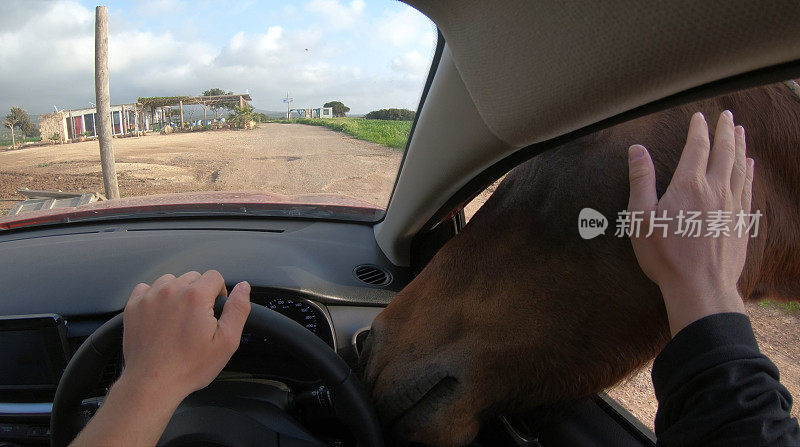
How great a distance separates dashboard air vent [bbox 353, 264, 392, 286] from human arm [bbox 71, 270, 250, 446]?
1562 mm

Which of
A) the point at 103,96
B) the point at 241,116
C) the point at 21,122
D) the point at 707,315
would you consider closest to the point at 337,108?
the point at 241,116

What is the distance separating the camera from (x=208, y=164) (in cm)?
480

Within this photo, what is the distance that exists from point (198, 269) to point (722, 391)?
2.33 metres

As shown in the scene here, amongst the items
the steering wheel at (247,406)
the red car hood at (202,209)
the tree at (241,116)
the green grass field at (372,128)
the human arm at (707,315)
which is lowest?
the steering wheel at (247,406)

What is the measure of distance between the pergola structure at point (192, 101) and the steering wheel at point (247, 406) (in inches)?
119

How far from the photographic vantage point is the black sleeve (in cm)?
89

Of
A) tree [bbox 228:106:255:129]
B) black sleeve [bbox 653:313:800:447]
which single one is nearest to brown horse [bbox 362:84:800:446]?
black sleeve [bbox 653:313:800:447]


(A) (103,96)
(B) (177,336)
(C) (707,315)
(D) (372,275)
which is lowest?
(D) (372,275)

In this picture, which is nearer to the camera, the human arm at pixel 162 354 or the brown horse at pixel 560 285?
the human arm at pixel 162 354

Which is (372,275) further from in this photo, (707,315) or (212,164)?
(212,164)

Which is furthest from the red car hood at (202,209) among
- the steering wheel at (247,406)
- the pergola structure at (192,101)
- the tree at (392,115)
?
the steering wheel at (247,406)

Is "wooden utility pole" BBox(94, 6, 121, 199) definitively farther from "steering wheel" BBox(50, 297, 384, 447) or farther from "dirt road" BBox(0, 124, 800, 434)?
"steering wheel" BBox(50, 297, 384, 447)

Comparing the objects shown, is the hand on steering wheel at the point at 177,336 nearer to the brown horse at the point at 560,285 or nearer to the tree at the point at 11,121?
the brown horse at the point at 560,285

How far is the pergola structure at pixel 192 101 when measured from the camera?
14.0 feet
